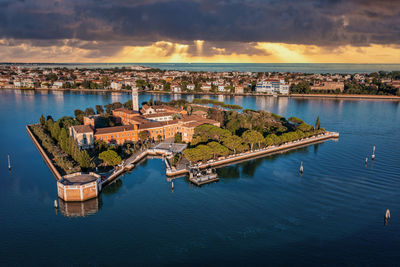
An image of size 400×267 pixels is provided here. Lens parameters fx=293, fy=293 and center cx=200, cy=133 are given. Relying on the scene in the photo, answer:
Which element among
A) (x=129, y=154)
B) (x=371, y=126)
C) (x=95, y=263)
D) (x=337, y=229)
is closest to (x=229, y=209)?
(x=337, y=229)

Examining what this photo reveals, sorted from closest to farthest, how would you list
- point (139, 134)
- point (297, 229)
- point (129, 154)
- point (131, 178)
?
point (297, 229)
point (131, 178)
point (129, 154)
point (139, 134)

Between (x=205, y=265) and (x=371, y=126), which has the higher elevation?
(x=371, y=126)

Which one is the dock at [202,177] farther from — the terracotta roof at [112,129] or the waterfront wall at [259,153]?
the terracotta roof at [112,129]

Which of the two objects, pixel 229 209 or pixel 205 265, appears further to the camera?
pixel 229 209

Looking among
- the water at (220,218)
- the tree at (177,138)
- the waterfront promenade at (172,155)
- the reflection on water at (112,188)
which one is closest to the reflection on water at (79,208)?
the water at (220,218)

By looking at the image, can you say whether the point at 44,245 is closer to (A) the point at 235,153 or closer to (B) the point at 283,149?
(A) the point at 235,153

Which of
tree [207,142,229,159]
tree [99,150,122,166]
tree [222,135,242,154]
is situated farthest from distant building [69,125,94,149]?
tree [222,135,242,154]

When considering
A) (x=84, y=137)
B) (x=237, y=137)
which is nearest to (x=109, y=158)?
(x=84, y=137)
